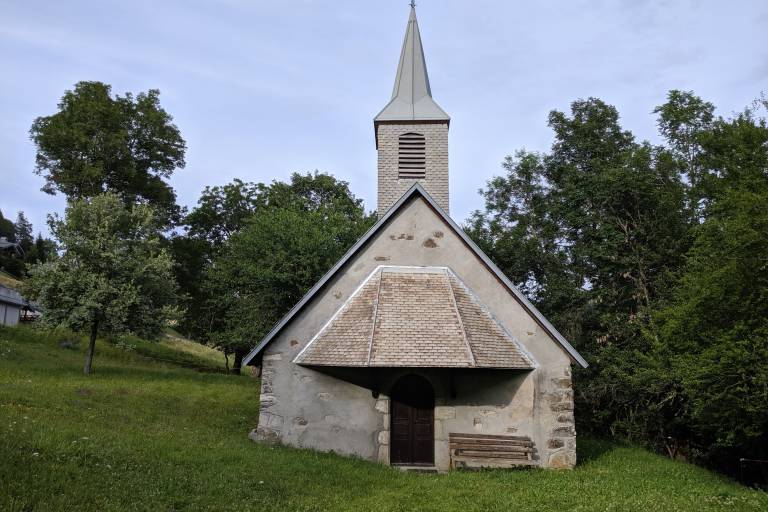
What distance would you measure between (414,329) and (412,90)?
835cm

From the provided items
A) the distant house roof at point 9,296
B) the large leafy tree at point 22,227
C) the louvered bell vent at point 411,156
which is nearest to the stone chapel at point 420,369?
the louvered bell vent at point 411,156

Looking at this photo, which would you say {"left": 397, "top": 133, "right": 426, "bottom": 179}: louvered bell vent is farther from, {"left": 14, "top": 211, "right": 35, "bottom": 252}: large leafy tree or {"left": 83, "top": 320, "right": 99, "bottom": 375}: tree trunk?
{"left": 14, "top": 211, "right": 35, "bottom": 252}: large leafy tree

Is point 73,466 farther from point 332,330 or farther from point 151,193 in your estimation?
point 151,193

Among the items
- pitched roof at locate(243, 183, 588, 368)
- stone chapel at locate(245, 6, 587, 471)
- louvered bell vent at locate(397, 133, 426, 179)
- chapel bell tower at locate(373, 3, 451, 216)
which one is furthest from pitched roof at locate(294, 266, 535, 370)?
louvered bell vent at locate(397, 133, 426, 179)

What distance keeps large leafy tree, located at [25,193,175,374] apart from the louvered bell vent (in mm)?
9090

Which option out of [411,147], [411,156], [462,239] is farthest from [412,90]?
[462,239]

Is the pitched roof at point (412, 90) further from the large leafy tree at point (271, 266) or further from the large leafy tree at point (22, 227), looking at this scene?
the large leafy tree at point (22, 227)

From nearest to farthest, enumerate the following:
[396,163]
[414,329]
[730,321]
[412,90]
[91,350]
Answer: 1. [414,329]
2. [730,321]
3. [396,163]
4. [412,90]
5. [91,350]

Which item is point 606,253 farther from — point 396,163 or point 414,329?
point 414,329

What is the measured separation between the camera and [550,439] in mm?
12555

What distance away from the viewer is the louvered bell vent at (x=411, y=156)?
52.9ft

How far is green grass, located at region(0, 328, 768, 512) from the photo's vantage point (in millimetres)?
7430

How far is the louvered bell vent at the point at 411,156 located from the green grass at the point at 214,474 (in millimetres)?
8001

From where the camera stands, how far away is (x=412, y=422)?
12.9 metres
